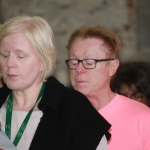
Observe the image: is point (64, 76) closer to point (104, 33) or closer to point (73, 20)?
point (73, 20)

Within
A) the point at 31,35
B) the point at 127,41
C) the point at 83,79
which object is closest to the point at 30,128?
the point at 31,35

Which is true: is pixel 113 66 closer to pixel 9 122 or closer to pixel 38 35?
pixel 38 35

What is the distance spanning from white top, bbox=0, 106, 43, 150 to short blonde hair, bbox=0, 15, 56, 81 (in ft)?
0.70

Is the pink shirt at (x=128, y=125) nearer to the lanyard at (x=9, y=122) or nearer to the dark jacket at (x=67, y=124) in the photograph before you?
the dark jacket at (x=67, y=124)

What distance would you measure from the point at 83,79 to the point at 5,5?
341 centimetres

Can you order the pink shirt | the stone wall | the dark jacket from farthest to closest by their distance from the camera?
the stone wall → the pink shirt → the dark jacket

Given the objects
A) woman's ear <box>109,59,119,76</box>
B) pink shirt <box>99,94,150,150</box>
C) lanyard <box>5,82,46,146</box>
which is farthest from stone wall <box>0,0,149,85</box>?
lanyard <box>5,82,46,146</box>

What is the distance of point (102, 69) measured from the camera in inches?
143

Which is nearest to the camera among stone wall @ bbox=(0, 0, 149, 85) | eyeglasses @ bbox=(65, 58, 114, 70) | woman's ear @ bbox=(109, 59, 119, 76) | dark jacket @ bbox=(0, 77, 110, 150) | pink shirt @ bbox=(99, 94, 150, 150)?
dark jacket @ bbox=(0, 77, 110, 150)

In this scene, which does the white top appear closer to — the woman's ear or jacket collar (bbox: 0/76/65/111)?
jacket collar (bbox: 0/76/65/111)

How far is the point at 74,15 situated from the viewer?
688 centimetres

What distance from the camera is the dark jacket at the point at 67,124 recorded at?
2791 millimetres

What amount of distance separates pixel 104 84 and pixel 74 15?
3.33 m

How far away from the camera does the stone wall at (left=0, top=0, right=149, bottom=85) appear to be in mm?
6738
